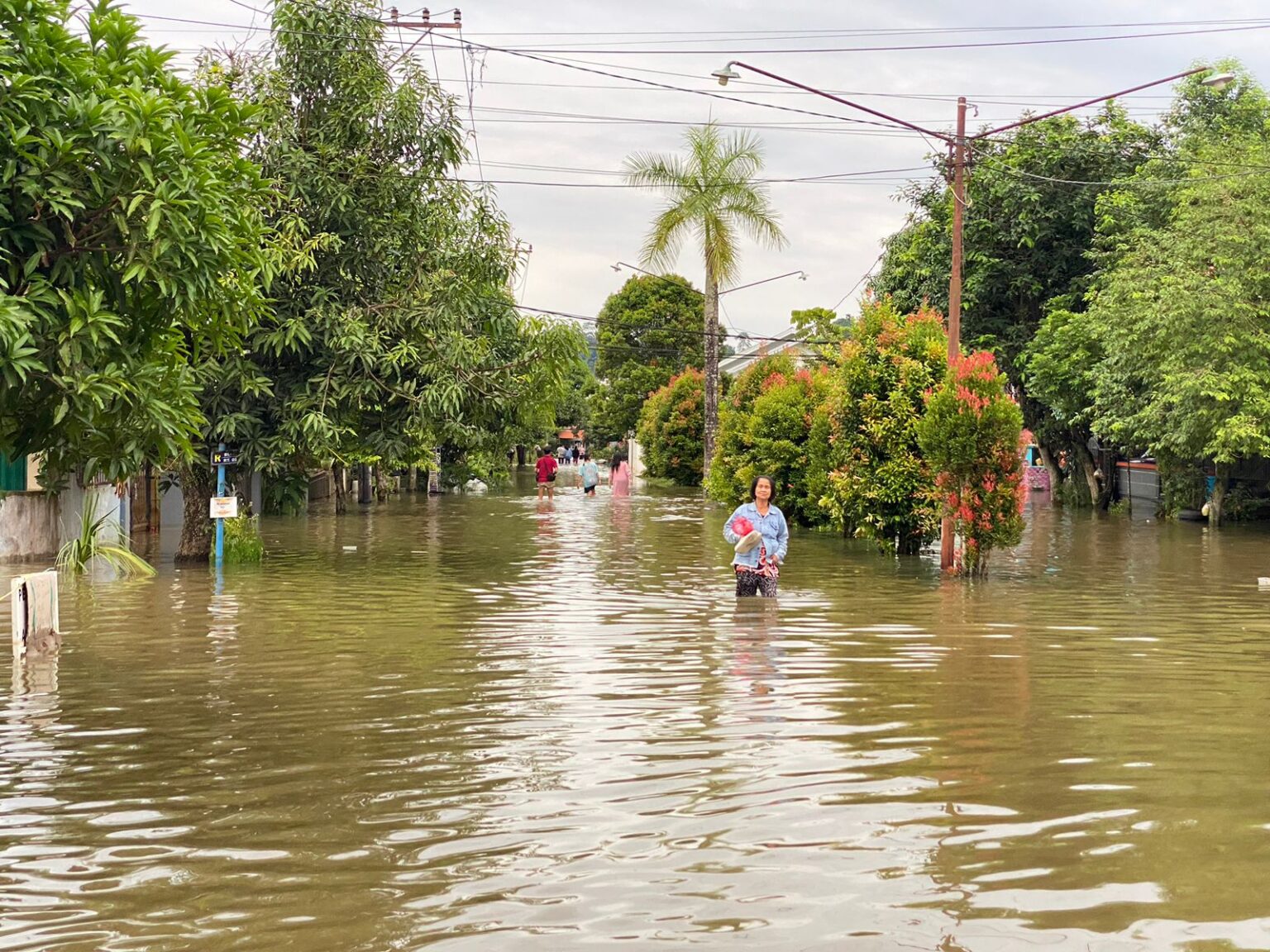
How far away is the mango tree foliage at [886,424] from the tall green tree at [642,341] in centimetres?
5901

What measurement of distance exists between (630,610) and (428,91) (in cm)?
1034

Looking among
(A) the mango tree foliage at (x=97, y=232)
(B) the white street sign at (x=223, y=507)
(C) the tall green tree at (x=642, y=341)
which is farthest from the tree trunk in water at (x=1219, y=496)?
(C) the tall green tree at (x=642, y=341)

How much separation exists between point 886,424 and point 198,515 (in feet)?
38.6

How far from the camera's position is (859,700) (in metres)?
10.3

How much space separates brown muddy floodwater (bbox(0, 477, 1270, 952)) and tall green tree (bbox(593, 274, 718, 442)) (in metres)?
70.4

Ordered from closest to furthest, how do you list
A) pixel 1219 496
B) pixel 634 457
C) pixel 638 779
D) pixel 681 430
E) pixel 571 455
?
1. pixel 638 779
2. pixel 1219 496
3. pixel 681 430
4. pixel 634 457
5. pixel 571 455

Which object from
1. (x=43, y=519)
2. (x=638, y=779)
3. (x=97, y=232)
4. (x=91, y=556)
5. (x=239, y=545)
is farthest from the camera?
(x=43, y=519)

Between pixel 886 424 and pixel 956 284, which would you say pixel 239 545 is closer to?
pixel 886 424

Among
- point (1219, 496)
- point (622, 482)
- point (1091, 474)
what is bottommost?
point (1219, 496)

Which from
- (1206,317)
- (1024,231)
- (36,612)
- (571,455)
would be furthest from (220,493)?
(571,455)

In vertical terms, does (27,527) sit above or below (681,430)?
below

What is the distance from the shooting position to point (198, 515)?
2302 cm

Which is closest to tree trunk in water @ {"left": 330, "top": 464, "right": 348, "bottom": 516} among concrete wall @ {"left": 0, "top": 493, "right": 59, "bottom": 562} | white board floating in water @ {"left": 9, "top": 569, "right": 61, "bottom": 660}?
concrete wall @ {"left": 0, "top": 493, "right": 59, "bottom": 562}

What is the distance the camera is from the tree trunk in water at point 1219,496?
3597 cm
